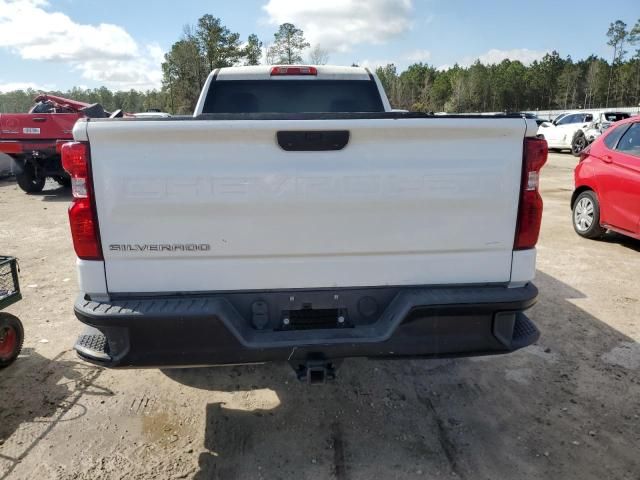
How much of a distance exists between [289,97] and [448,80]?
97770 mm

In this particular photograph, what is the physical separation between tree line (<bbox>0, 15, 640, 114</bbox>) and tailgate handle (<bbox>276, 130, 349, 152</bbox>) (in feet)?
168

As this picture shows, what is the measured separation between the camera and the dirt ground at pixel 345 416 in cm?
279

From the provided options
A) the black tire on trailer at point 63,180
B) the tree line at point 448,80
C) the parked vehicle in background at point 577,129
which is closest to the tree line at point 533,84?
the tree line at point 448,80

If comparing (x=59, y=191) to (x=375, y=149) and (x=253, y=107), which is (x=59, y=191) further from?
(x=375, y=149)

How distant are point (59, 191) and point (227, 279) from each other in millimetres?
12768

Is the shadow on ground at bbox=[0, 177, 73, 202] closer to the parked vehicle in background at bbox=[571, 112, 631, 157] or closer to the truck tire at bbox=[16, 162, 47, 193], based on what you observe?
the truck tire at bbox=[16, 162, 47, 193]

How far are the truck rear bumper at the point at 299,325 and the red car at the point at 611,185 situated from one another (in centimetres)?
470

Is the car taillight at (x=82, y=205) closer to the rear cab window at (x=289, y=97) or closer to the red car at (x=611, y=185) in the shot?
the rear cab window at (x=289, y=97)

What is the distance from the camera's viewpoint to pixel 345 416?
3.27 m

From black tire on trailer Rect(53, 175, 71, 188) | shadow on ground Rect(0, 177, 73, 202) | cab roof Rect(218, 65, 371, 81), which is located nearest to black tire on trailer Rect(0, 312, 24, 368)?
cab roof Rect(218, 65, 371, 81)

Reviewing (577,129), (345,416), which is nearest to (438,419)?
(345,416)

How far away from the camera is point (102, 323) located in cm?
238

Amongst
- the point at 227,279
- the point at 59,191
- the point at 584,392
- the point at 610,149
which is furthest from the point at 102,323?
the point at 59,191

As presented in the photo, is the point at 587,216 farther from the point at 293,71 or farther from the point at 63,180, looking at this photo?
the point at 63,180
